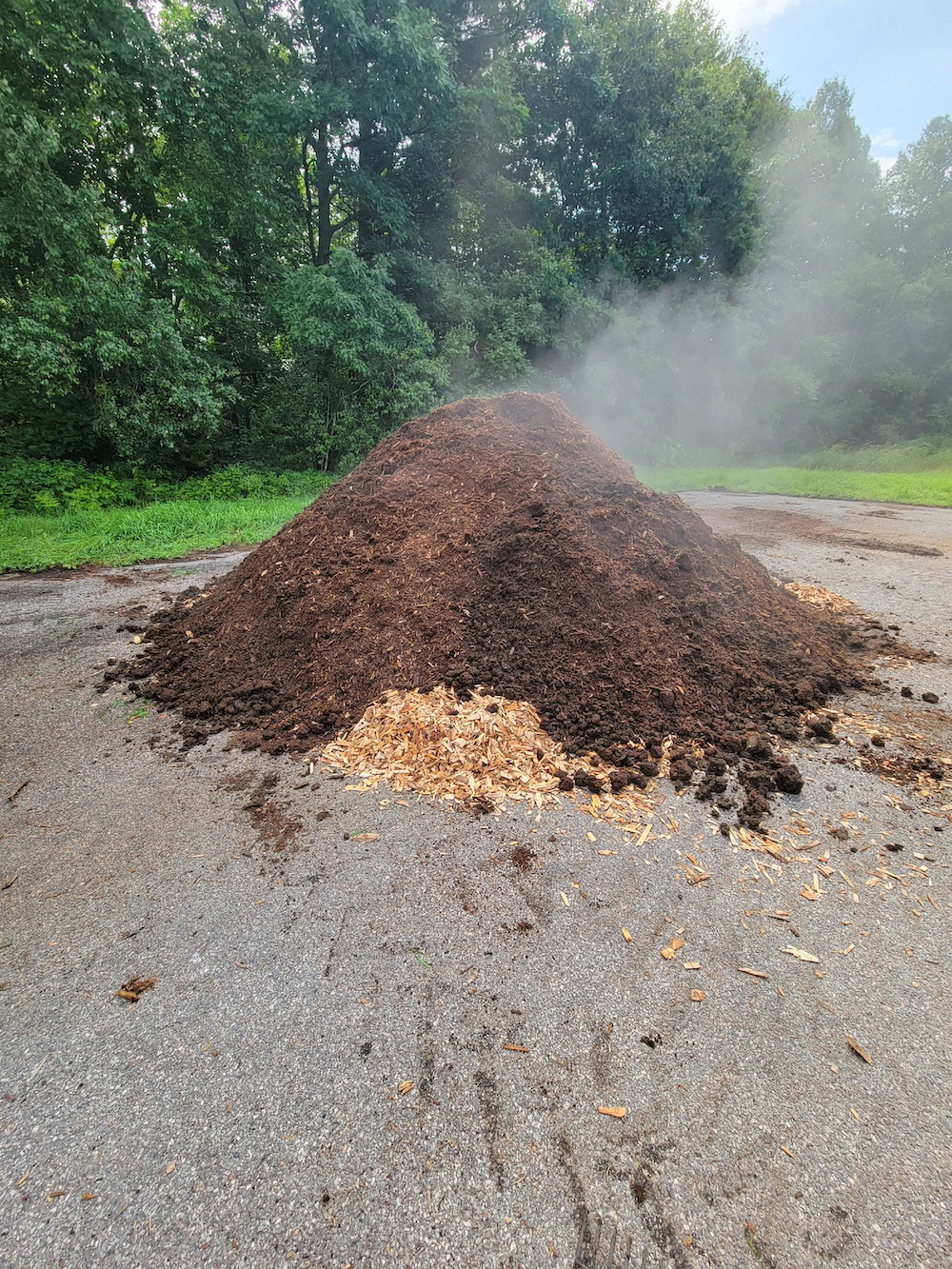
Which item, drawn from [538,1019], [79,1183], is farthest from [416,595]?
[79,1183]

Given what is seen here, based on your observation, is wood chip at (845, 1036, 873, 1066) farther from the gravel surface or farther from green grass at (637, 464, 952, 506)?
green grass at (637, 464, 952, 506)

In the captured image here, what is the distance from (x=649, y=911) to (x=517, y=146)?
794 inches

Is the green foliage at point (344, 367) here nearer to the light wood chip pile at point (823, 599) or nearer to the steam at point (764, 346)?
the steam at point (764, 346)

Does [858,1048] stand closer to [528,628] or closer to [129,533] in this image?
[528,628]

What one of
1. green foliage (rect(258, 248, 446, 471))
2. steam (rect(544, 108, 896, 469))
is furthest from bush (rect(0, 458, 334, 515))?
steam (rect(544, 108, 896, 469))

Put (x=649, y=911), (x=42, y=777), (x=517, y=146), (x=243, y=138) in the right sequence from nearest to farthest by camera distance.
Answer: (x=649, y=911) < (x=42, y=777) < (x=243, y=138) < (x=517, y=146)

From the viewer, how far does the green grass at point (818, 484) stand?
1202 cm

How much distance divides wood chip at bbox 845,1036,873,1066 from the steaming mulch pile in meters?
0.93

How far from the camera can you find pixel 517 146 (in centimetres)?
1567

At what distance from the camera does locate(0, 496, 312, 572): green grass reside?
6.91 meters

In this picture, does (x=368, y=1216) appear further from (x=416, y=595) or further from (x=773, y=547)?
(x=773, y=547)

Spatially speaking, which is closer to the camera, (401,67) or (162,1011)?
(162,1011)

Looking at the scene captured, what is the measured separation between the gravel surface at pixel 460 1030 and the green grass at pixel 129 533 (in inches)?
202

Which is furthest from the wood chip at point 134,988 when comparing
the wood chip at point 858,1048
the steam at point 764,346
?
the steam at point 764,346
